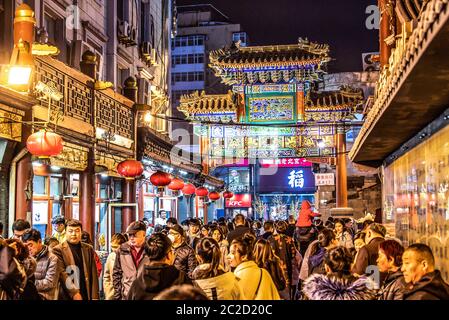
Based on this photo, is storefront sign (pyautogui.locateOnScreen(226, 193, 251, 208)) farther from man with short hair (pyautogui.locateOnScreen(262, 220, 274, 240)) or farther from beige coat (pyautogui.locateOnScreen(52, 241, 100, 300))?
beige coat (pyautogui.locateOnScreen(52, 241, 100, 300))

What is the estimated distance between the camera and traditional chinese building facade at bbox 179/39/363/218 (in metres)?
32.3

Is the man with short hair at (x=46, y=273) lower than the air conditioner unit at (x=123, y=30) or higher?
lower

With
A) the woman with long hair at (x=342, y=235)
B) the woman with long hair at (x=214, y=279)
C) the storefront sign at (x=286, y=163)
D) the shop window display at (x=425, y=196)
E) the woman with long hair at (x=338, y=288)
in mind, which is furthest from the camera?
the storefront sign at (x=286, y=163)

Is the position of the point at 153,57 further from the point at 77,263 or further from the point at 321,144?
the point at 77,263

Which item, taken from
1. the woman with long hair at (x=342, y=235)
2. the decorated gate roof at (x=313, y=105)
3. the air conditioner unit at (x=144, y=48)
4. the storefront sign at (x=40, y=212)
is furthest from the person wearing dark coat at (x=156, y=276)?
the decorated gate roof at (x=313, y=105)

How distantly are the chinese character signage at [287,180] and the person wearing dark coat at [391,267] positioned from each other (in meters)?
41.8

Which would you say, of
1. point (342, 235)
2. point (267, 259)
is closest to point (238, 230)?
point (342, 235)

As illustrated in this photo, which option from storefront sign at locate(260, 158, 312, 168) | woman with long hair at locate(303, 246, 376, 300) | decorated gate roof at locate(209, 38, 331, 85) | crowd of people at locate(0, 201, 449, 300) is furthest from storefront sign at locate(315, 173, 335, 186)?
woman with long hair at locate(303, 246, 376, 300)

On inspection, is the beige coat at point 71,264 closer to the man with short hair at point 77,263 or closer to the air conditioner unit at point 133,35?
the man with short hair at point 77,263

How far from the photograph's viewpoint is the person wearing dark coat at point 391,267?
17.6 ft
